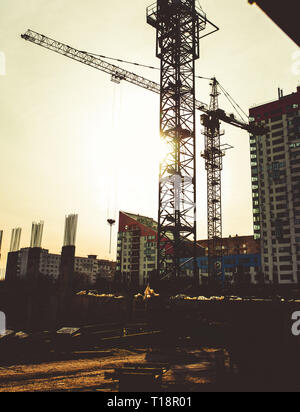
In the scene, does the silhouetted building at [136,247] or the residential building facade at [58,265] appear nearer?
the silhouetted building at [136,247]

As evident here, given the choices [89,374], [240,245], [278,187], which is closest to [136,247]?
[240,245]

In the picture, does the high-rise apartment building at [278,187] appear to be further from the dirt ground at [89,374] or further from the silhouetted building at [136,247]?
the dirt ground at [89,374]

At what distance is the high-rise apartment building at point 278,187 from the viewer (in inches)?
2566

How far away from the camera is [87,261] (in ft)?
447

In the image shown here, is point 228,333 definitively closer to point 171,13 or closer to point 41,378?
point 41,378

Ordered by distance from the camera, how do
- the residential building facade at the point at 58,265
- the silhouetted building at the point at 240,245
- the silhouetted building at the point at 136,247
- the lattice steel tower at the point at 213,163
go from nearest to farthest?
the lattice steel tower at the point at 213,163 < the silhouetted building at the point at 136,247 < the silhouetted building at the point at 240,245 < the residential building facade at the point at 58,265

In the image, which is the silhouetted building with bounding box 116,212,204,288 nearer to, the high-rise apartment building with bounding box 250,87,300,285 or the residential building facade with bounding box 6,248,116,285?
the high-rise apartment building with bounding box 250,87,300,285

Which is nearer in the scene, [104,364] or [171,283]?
[104,364]

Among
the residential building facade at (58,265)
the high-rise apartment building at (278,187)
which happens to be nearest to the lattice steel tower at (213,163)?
the high-rise apartment building at (278,187)

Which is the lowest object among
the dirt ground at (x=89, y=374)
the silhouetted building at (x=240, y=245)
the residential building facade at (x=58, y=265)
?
the dirt ground at (x=89, y=374)

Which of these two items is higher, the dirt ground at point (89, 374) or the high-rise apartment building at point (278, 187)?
the high-rise apartment building at point (278, 187)

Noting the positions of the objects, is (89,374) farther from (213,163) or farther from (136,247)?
(136,247)
